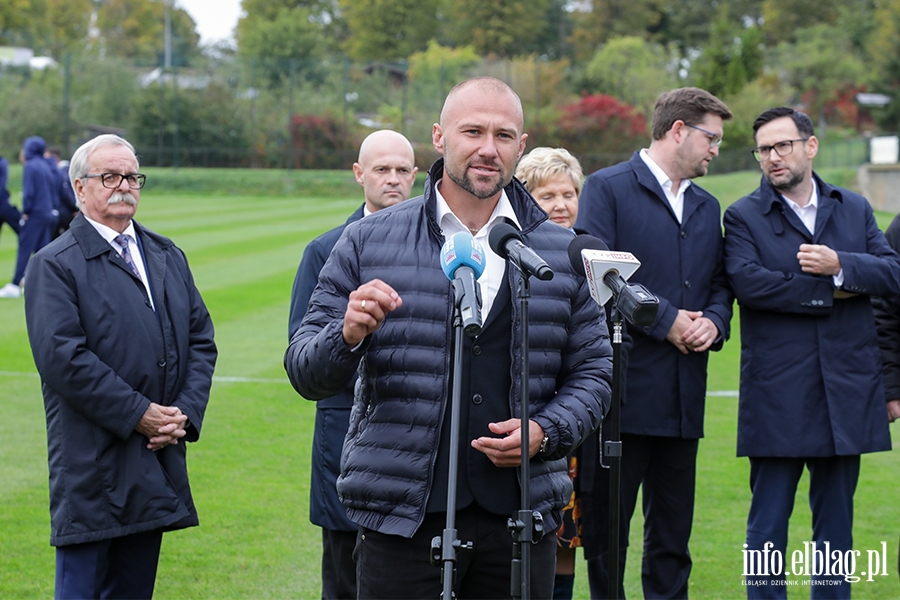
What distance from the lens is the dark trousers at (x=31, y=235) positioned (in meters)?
16.3

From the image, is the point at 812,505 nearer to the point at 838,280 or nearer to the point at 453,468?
the point at 838,280

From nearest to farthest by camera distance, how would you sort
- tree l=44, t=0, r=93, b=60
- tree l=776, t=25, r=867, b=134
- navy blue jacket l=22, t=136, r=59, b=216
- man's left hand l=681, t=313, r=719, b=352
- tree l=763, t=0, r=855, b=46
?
man's left hand l=681, t=313, r=719, b=352 → navy blue jacket l=22, t=136, r=59, b=216 → tree l=776, t=25, r=867, b=134 → tree l=763, t=0, r=855, b=46 → tree l=44, t=0, r=93, b=60

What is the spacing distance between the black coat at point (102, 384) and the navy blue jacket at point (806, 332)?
2.86 metres

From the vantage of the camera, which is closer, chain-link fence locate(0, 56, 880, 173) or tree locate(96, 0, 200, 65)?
chain-link fence locate(0, 56, 880, 173)

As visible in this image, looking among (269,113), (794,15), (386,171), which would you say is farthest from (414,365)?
(794,15)

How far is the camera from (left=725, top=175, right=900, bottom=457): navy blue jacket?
521 centimetres

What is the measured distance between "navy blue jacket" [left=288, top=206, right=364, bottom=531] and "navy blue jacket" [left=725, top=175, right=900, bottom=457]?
2.08 m

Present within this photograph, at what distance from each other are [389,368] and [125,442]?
5.09 feet

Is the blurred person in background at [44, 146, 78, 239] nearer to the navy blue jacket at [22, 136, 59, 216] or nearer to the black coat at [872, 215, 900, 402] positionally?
the navy blue jacket at [22, 136, 59, 216]

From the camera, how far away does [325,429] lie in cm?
495

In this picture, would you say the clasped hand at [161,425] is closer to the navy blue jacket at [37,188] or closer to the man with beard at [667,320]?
the man with beard at [667,320]

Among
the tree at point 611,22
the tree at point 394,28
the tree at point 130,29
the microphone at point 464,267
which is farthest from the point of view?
the tree at point 130,29

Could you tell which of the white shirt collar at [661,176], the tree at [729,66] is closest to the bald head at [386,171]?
the white shirt collar at [661,176]

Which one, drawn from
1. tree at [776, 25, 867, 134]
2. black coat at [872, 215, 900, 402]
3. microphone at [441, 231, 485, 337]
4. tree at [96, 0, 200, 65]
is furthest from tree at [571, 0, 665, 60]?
microphone at [441, 231, 485, 337]
